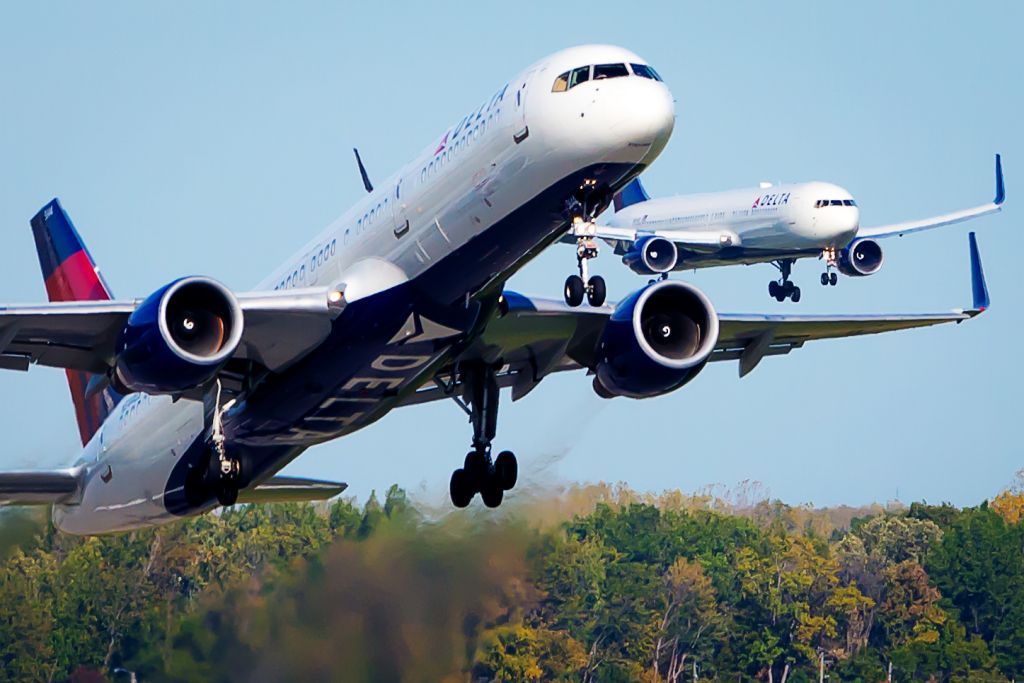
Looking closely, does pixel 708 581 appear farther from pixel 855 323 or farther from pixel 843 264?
pixel 855 323

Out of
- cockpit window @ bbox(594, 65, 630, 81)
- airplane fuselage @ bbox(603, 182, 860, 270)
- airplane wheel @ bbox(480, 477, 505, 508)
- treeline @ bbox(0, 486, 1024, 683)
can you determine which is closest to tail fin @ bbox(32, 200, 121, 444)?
treeline @ bbox(0, 486, 1024, 683)

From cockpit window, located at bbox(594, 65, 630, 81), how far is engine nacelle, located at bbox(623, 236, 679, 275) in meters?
47.3

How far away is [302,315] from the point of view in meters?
26.9

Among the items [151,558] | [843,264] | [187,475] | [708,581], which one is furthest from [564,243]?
[187,475]

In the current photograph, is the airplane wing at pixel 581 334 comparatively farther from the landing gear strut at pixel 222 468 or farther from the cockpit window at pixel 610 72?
the cockpit window at pixel 610 72

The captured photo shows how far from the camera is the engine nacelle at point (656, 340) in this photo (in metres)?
28.5

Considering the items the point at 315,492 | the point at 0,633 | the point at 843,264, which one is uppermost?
the point at 843,264

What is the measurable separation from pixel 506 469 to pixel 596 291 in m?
7.37

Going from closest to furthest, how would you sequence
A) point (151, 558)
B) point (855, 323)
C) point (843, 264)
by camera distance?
point (855, 323)
point (151, 558)
point (843, 264)

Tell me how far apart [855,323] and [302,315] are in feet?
35.4

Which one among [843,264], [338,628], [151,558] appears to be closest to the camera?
[338,628]

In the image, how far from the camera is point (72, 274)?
121ft

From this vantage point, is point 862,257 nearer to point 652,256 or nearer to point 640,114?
point 652,256

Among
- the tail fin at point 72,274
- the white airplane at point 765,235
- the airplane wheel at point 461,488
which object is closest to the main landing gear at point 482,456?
the airplane wheel at point 461,488
